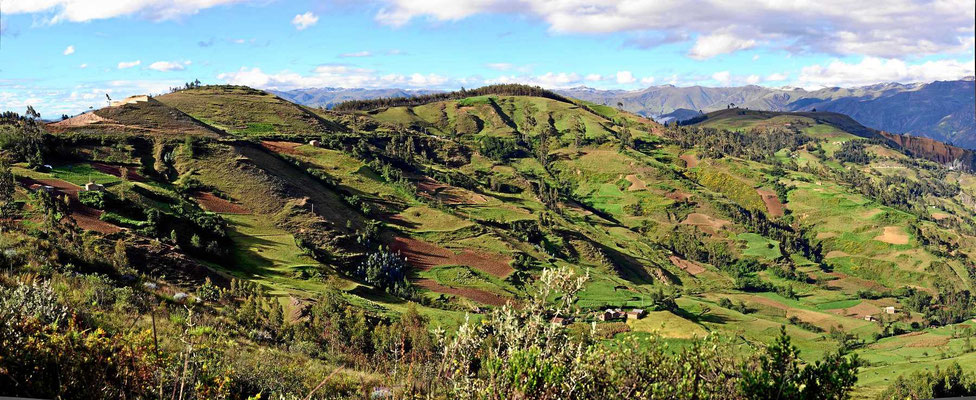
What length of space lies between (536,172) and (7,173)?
4843 inches

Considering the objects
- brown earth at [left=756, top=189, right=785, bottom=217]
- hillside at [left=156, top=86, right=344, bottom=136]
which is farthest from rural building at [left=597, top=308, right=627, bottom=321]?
brown earth at [left=756, top=189, right=785, bottom=217]

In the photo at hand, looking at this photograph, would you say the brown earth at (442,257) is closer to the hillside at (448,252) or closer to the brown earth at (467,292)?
the hillside at (448,252)

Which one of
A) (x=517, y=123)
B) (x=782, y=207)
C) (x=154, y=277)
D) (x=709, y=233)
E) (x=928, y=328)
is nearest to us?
(x=154, y=277)

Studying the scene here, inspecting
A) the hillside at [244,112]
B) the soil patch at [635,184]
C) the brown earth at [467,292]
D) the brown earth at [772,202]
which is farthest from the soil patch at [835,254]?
the hillside at [244,112]

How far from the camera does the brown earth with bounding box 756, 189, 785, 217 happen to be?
146875 mm

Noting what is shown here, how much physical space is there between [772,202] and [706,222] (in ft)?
110

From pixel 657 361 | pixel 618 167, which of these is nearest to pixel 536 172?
pixel 618 167

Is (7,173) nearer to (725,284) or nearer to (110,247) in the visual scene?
(110,247)

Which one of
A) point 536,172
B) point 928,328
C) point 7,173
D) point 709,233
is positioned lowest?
point 928,328

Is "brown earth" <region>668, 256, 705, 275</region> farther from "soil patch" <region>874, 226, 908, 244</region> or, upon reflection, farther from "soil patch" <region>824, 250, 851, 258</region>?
"soil patch" <region>874, 226, 908, 244</region>

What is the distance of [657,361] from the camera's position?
40.5 ft

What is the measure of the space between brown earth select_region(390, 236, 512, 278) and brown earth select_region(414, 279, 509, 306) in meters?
3.70

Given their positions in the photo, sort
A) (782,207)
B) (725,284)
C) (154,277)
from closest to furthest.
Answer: (154,277)
(725,284)
(782,207)

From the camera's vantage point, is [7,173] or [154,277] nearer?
[154,277]
